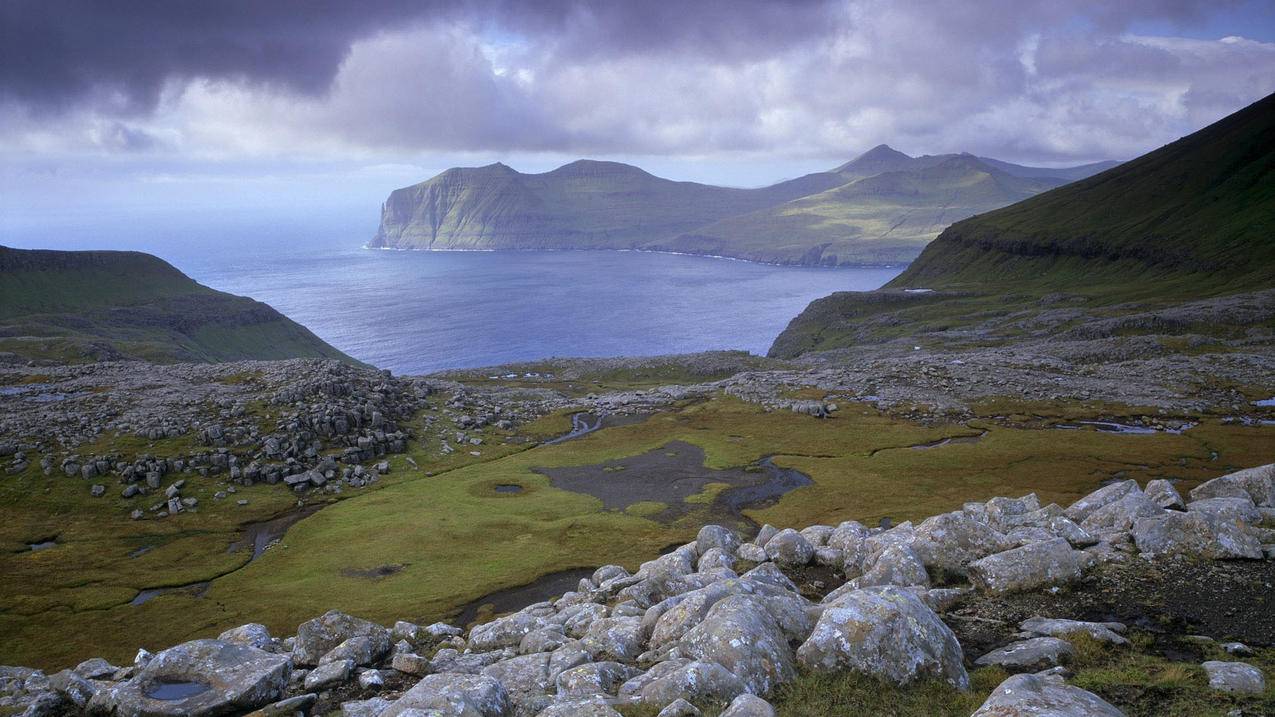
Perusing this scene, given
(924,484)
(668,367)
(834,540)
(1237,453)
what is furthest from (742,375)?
(834,540)

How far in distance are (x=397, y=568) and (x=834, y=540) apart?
38.0m

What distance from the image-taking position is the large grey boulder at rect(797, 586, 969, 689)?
60.1 ft

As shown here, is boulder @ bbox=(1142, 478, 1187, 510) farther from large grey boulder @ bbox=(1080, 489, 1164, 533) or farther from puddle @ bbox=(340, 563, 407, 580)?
puddle @ bbox=(340, 563, 407, 580)

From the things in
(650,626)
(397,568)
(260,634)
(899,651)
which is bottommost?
(397,568)

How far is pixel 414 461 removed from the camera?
283 ft

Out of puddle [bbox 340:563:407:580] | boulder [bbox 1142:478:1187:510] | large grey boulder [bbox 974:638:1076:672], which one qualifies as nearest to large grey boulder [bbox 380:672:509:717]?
large grey boulder [bbox 974:638:1076:672]

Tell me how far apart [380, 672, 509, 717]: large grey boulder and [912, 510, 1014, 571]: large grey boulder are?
17784mm

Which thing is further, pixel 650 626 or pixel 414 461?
pixel 414 461

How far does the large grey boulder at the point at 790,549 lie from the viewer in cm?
3228

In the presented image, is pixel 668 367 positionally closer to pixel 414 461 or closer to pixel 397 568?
pixel 414 461

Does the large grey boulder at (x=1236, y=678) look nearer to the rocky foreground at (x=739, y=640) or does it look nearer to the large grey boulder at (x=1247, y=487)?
the rocky foreground at (x=739, y=640)

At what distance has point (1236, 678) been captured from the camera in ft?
53.4

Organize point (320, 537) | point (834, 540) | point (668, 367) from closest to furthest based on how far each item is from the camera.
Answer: point (834, 540) < point (320, 537) < point (668, 367)

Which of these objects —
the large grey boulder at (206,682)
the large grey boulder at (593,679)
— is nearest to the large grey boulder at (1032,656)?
the large grey boulder at (593,679)
